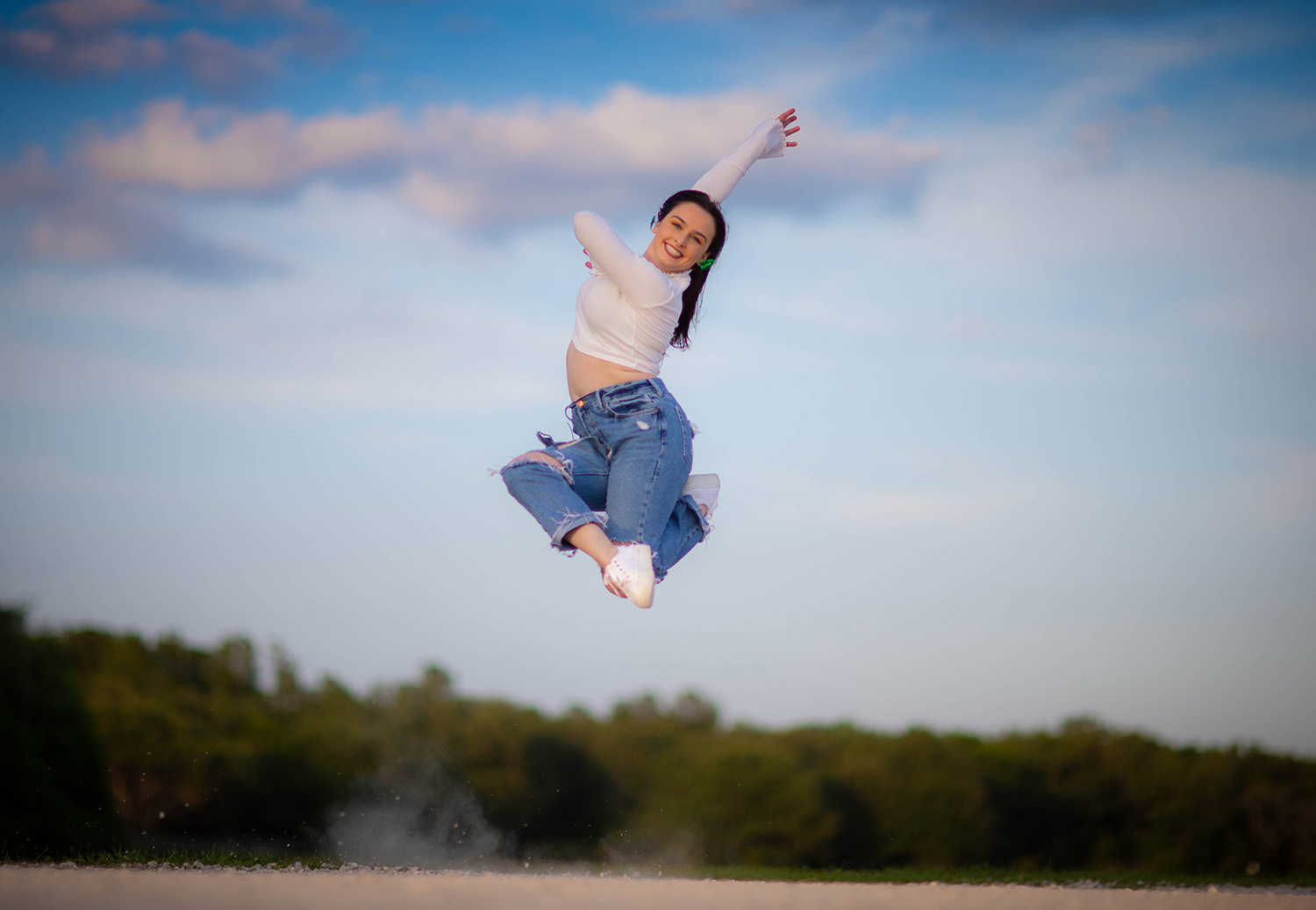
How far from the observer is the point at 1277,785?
601 inches

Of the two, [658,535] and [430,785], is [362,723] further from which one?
[658,535]

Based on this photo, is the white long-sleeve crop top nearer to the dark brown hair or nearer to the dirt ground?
the dark brown hair

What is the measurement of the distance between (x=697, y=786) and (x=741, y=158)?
490 inches

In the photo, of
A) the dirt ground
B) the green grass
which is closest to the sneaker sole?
the dirt ground

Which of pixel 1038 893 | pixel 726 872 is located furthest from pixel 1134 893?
pixel 726 872

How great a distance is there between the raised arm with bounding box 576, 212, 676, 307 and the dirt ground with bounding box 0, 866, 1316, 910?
2.65 metres

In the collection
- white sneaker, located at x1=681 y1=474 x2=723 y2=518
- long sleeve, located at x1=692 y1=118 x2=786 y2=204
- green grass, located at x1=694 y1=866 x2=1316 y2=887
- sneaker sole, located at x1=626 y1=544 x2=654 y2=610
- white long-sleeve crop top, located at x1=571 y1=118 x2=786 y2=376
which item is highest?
long sleeve, located at x1=692 y1=118 x2=786 y2=204

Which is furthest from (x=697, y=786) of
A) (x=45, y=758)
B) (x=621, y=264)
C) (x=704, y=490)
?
(x=621, y=264)

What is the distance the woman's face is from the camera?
4.77 meters

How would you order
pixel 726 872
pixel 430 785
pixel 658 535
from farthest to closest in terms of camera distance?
pixel 430 785
pixel 726 872
pixel 658 535

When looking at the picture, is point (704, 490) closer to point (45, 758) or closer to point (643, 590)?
point (643, 590)

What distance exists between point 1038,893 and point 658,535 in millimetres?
4559

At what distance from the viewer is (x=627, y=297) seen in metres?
4.66

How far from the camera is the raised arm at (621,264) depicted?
4.50m
